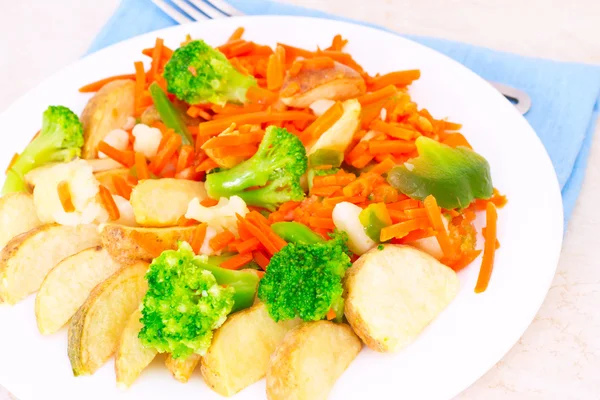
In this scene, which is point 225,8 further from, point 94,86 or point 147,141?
point 147,141

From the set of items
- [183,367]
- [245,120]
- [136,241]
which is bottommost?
[183,367]

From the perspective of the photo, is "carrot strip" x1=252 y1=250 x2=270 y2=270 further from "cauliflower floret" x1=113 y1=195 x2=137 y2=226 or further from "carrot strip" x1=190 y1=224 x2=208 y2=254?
"cauliflower floret" x1=113 y1=195 x2=137 y2=226

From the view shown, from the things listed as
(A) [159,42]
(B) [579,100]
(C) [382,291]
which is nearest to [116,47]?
(A) [159,42]

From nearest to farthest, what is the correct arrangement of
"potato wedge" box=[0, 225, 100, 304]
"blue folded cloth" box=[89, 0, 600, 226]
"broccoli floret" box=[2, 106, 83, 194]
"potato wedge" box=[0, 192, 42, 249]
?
"potato wedge" box=[0, 225, 100, 304]
"potato wedge" box=[0, 192, 42, 249]
"broccoli floret" box=[2, 106, 83, 194]
"blue folded cloth" box=[89, 0, 600, 226]

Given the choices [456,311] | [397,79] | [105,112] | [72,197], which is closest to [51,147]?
[105,112]

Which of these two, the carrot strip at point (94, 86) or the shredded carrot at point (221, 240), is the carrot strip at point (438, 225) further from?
the carrot strip at point (94, 86)

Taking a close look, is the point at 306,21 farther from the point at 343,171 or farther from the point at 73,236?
the point at 73,236

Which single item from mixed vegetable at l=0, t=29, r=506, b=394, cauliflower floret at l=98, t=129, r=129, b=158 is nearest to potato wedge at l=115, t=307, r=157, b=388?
mixed vegetable at l=0, t=29, r=506, b=394

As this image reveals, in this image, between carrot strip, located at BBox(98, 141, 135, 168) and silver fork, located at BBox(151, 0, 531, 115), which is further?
Result: silver fork, located at BBox(151, 0, 531, 115)
